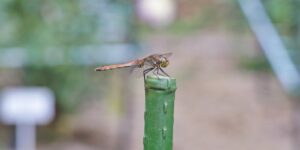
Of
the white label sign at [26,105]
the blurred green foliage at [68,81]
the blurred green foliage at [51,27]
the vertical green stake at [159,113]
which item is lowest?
the vertical green stake at [159,113]

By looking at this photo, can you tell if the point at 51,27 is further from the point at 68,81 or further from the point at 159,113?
the point at 159,113

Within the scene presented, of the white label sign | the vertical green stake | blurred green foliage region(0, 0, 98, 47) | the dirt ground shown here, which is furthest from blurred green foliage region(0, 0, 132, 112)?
the vertical green stake

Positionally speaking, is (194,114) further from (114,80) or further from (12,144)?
(12,144)

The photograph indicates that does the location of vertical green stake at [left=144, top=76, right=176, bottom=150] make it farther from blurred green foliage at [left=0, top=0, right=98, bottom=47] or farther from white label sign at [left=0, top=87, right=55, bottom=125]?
blurred green foliage at [left=0, top=0, right=98, bottom=47]

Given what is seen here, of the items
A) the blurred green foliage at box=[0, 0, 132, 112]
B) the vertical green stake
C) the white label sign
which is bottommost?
the vertical green stake

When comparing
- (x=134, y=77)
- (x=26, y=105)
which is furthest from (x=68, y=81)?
(x=26, y=105)

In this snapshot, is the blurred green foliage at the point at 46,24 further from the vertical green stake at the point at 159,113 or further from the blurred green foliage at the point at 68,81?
the vertical green stake at the point at 159,113

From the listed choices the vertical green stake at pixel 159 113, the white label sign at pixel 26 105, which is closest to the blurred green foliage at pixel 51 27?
the white label sign at pixel 26 105
